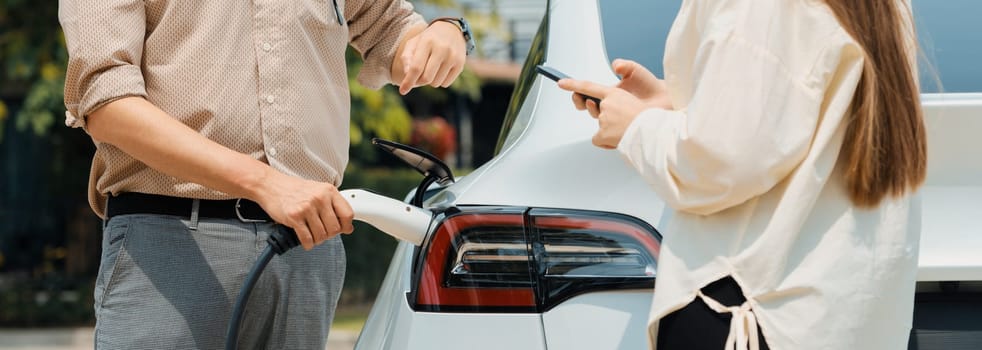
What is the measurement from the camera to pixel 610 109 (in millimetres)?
1651

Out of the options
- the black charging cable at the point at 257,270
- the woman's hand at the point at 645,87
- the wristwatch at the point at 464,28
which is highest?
the woman's hand at the point at 645,87

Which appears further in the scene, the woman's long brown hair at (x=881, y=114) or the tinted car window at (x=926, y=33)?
the tinted car window at (x=926, y=33)

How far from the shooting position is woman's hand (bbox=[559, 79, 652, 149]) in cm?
163

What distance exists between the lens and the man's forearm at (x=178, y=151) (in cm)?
182

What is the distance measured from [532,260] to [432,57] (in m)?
0.58

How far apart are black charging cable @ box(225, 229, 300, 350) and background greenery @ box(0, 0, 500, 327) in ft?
22.8

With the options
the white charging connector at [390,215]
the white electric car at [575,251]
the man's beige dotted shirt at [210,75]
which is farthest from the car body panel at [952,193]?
the man's beige dotted shirt at [210,75]

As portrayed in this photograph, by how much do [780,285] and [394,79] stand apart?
1083mm

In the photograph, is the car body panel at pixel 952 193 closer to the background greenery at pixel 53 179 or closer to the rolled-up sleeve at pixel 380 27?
the rolled-up sleeve at pixel 380 27

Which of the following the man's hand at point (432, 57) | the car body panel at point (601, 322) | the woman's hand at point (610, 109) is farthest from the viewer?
the man's hand at point (432, 57)

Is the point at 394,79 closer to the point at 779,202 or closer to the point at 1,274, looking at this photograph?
the point at 779,202

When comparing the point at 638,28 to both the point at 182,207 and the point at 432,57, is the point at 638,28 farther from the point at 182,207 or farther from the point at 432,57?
the point at 182,207

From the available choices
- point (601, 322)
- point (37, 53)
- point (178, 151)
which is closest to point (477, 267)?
point (601, 322)

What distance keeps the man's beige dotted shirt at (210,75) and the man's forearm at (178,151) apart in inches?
1.3
